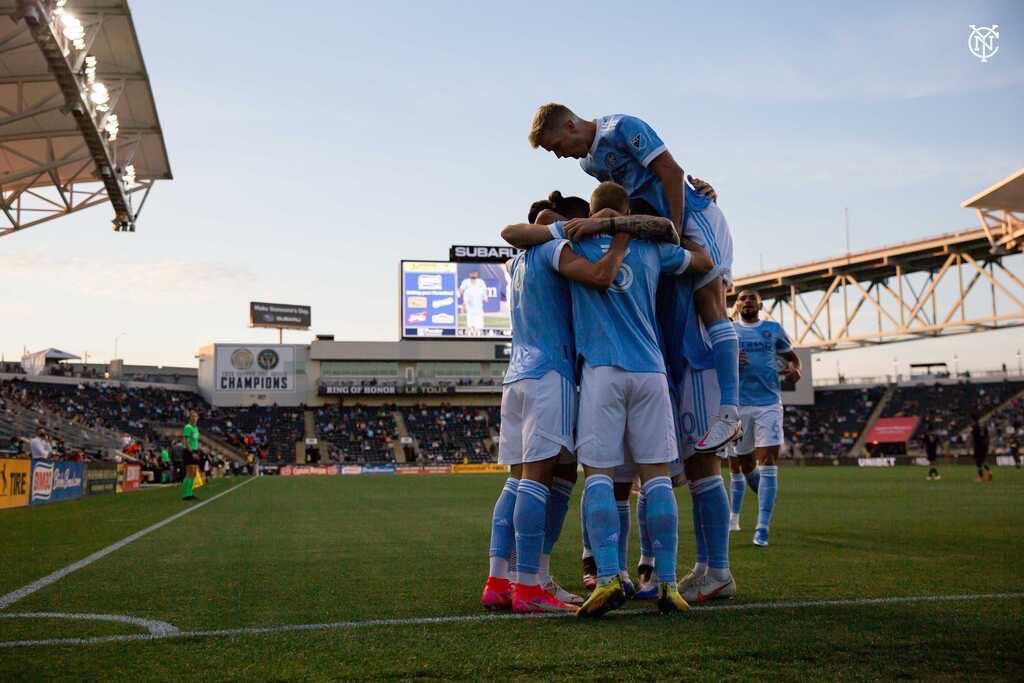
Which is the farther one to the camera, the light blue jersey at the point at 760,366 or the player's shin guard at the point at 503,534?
the light blue jersey at the point at 760,366

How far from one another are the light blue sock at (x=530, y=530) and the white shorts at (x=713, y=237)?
145 cm

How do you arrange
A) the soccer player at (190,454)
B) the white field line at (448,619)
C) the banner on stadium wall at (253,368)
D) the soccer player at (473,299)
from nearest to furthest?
1. the white field line at (448,619)
2. the soccer player at (190,454)
3. the soccer player at (473,299)
4. the banner on stadium wall at (253,368)

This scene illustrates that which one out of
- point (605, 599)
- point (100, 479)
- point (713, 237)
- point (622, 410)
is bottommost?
point (100, 479)

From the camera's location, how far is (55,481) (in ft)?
63.3

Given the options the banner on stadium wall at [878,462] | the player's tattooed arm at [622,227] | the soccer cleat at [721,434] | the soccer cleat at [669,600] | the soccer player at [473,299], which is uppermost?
the soccer player at [473,299]

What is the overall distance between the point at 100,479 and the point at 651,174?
862 inches

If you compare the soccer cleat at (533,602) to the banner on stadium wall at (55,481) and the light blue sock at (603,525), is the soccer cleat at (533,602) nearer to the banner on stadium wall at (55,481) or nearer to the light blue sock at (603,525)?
the light blue sock at (603,525)

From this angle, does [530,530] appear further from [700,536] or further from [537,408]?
[700,536]

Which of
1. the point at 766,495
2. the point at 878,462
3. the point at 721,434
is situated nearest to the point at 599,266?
the point at 721,434

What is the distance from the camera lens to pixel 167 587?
534cm

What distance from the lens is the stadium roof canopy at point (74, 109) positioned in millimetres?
13070

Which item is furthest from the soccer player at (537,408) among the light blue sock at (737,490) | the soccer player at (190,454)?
A: the soccer player at (190,454)

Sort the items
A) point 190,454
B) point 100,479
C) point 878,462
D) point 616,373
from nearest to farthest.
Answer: point 616,373
point 190,454
point 100,479
point 878,462

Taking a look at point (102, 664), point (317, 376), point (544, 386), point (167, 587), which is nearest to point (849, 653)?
point (544, 386)
